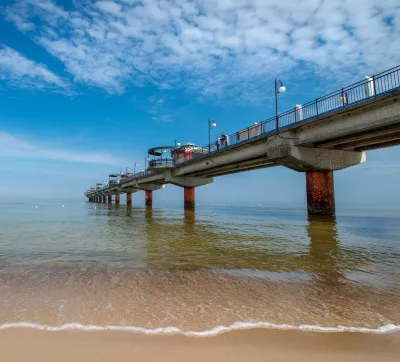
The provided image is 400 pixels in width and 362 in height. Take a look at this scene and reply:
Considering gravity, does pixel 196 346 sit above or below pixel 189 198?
below

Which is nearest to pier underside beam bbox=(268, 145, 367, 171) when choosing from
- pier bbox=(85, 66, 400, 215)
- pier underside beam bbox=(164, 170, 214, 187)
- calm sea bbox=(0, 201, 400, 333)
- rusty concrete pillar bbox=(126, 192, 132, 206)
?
pier bbox=(85, 66, 400, 215)

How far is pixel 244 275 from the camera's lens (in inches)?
222

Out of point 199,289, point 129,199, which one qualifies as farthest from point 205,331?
point 129,199

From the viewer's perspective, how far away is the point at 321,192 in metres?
24.8

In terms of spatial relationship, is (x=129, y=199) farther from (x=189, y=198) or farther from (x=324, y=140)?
(x=324, y=140)

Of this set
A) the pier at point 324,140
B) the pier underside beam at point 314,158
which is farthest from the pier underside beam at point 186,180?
the pier underside beam at point 314,158

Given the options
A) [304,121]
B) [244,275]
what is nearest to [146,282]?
[244,275]

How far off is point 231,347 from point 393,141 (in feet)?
80.7

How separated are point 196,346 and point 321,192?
24981mm

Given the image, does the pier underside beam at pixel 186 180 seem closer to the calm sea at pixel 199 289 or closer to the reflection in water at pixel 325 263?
the reflection in water at pixel 325 263

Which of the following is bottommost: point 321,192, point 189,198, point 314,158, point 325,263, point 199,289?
point 325,263

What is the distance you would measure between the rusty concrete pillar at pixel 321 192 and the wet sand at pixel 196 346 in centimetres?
2342

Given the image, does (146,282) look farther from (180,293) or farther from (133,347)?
(133,347)

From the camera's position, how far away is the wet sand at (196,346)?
7.97 feet
